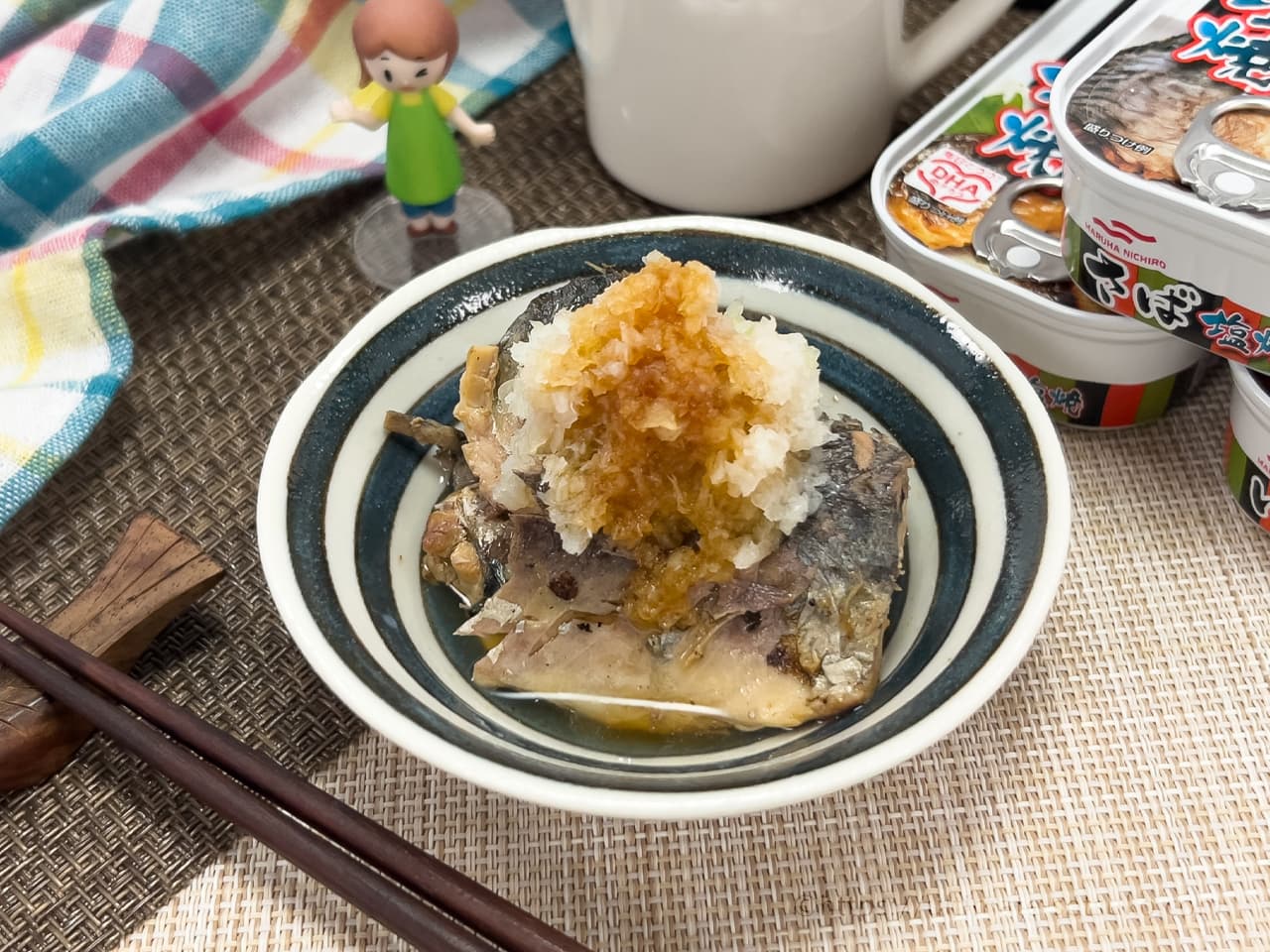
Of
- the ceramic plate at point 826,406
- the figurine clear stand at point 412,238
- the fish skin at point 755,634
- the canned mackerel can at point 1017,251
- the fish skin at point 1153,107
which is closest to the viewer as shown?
the ceramic plate at point 826,406

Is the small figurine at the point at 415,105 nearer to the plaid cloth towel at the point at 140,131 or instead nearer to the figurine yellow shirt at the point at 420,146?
the figurine yellow shirt at the point at 420,146

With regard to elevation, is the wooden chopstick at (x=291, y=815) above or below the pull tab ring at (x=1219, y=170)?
below

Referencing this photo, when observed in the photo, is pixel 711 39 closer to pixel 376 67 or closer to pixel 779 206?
pixel 779 206

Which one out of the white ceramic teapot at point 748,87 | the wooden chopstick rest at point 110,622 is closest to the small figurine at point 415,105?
the white ceramic teapot at point 748,87

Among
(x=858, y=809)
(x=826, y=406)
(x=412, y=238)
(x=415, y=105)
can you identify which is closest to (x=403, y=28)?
(x=415, y=105)

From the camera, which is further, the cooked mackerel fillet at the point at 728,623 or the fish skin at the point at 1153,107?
the fish skin at the point at 1153,107

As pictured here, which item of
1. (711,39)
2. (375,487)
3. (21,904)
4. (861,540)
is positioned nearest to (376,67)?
(711,39)

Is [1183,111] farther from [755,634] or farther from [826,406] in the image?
[755,634]
